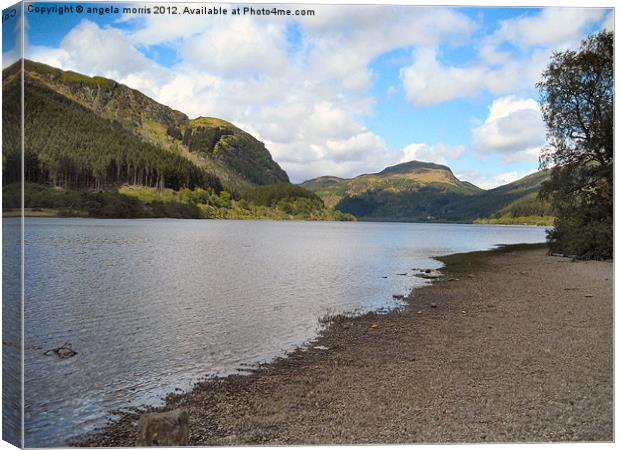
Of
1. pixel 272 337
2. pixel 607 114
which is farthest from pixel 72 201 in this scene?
pixel 607 114

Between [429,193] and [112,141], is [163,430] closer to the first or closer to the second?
[429,193]

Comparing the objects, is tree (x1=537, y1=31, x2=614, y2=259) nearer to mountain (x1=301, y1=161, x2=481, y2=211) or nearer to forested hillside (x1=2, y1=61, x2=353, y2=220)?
mountain (x1=301, y1=161, x2=481, y2=211)

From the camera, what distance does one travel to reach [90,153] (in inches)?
322

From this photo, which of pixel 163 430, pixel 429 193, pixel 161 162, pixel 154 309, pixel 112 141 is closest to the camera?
pixel 163 430

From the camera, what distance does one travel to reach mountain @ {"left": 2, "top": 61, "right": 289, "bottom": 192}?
4.88 meters

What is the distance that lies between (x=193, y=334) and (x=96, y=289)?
5.95 metres

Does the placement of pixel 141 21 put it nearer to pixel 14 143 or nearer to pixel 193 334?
pixel 14 143

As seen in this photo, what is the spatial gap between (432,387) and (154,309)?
8045mm

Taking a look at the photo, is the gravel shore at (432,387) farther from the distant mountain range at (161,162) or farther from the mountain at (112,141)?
the mountain at (112,141)

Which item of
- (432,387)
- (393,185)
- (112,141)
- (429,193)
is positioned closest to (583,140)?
(429,193)

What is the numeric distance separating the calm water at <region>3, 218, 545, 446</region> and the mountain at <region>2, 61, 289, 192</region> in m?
0.94

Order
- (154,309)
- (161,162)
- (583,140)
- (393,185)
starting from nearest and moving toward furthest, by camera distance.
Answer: (583,140), (393,185), (161,162), (154,309)

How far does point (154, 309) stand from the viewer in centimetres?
1147

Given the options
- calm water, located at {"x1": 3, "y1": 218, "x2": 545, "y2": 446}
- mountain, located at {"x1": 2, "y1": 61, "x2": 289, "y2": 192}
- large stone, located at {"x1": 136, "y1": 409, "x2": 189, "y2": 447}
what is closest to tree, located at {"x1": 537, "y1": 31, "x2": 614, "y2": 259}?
calm water, located at {"x1": 3, "y1": 218, "x2": 545, "y2": 446}
